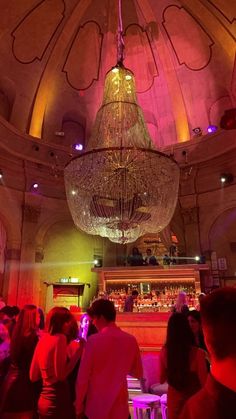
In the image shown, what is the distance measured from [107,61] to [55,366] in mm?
12465

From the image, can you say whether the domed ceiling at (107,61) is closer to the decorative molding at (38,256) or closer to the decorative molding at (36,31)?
the decorative molding at (36,31)

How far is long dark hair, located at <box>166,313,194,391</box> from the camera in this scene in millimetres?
1890

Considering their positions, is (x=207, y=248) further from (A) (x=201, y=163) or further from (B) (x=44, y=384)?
(B) (x=44, y=384)

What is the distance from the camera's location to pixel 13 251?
1119cm

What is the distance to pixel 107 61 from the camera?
12.6 m

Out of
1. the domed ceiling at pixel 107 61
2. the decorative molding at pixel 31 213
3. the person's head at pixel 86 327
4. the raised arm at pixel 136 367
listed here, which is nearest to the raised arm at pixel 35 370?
the raised arm at pixel 136 367

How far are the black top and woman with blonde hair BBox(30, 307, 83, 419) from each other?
140 cm

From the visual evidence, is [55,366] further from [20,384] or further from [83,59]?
[83,59]

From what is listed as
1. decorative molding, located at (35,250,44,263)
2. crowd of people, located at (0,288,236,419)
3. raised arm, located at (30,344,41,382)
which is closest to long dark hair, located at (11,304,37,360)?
crowd of people, located at (0,288,236,419)

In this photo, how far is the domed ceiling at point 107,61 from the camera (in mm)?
10906

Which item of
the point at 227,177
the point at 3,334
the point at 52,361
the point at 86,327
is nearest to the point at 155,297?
the point at 227,177

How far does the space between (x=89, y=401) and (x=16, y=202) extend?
34.2 ft

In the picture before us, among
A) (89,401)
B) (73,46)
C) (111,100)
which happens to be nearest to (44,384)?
(89,401)

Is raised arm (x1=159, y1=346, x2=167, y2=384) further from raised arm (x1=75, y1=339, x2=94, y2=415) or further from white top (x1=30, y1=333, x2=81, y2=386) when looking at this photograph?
white top (x1=30, y1=333, x2=81, y2=386)
